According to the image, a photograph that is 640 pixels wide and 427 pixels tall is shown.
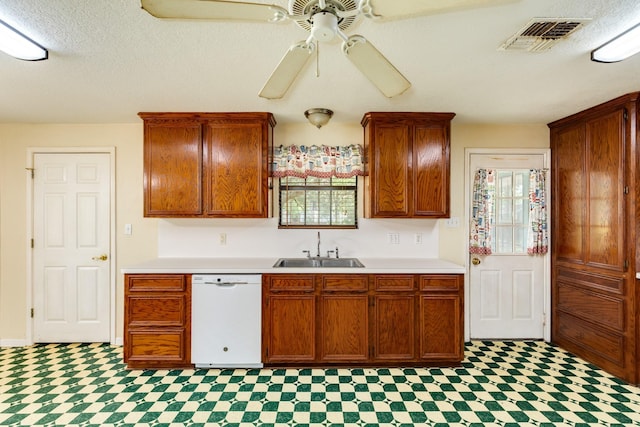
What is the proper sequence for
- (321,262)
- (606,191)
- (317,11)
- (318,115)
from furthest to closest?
(321,262) → (318,115) → (606,191) → (317,11)

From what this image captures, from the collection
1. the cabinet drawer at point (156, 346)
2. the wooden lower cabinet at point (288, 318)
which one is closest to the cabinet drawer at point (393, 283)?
the wooden lower cabinet at point (288, 318)

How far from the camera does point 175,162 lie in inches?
122

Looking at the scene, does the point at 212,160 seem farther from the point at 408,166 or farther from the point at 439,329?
the point at 439,329

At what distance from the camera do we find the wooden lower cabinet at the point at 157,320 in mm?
2773

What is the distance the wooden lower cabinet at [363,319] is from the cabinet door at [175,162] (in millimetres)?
1132

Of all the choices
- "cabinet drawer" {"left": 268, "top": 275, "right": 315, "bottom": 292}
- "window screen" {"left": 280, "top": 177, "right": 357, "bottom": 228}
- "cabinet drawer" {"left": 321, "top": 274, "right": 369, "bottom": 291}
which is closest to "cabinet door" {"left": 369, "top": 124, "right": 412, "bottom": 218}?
"window screen" {"left": 280, "top": 177, "right": 357, "bottom": 228}

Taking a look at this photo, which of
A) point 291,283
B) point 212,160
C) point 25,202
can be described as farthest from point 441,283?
point 25,202

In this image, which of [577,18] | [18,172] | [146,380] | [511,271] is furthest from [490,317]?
[18,172]

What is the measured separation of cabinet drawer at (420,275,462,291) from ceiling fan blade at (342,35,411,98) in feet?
5.61

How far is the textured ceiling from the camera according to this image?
1.59 meters

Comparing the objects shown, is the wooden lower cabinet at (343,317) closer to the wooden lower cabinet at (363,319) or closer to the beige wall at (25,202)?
the wooden lower cabinet at (363,319)

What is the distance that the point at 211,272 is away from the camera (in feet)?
9.16

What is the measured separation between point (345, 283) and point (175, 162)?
1.97m

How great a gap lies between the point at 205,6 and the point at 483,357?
135 inches
